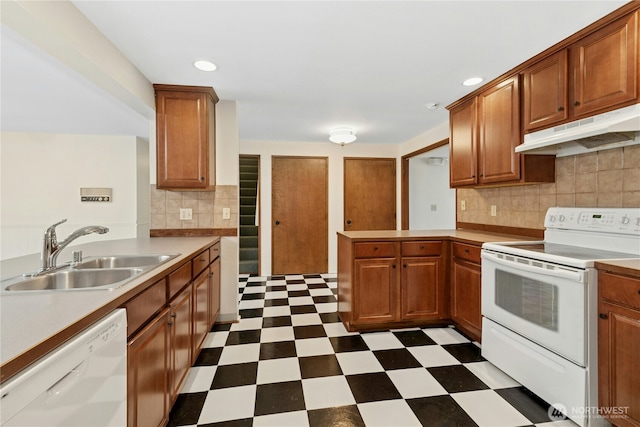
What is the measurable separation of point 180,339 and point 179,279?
345 millimetres

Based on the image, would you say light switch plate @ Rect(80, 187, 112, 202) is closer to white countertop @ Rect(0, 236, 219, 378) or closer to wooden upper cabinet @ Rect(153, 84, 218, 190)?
wooden upper cabinet @ Rect(153, 84, 218, 190)

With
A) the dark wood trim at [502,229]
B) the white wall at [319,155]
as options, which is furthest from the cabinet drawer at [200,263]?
the dark wood trim at [502,229]

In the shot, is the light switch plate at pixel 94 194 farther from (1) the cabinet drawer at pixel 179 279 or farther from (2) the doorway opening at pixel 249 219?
(1) the cabinet drawer at pixel 179 279

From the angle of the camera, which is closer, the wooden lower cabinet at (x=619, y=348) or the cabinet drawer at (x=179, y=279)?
the wooden lower cabinet at (x=619, y=348)

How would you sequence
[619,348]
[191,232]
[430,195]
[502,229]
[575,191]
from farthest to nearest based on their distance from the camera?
[430,195] < [191,232] < [502,229] < [575,191] < [619,348]

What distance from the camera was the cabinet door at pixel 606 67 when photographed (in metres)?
1.55

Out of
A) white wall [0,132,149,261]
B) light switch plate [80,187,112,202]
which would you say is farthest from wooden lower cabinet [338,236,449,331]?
light switch plate [80,187,112,202]

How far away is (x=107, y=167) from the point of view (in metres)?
4.25

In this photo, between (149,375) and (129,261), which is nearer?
(149,375)

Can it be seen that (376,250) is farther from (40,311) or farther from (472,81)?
(40,311)

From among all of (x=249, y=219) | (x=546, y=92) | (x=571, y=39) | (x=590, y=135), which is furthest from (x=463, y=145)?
(x=249, y=219)

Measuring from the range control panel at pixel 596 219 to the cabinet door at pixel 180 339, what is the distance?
8.38 feet

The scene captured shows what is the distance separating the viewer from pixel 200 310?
2.10 m

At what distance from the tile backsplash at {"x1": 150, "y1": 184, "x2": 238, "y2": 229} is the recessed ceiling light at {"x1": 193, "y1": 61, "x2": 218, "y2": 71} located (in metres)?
1.09
